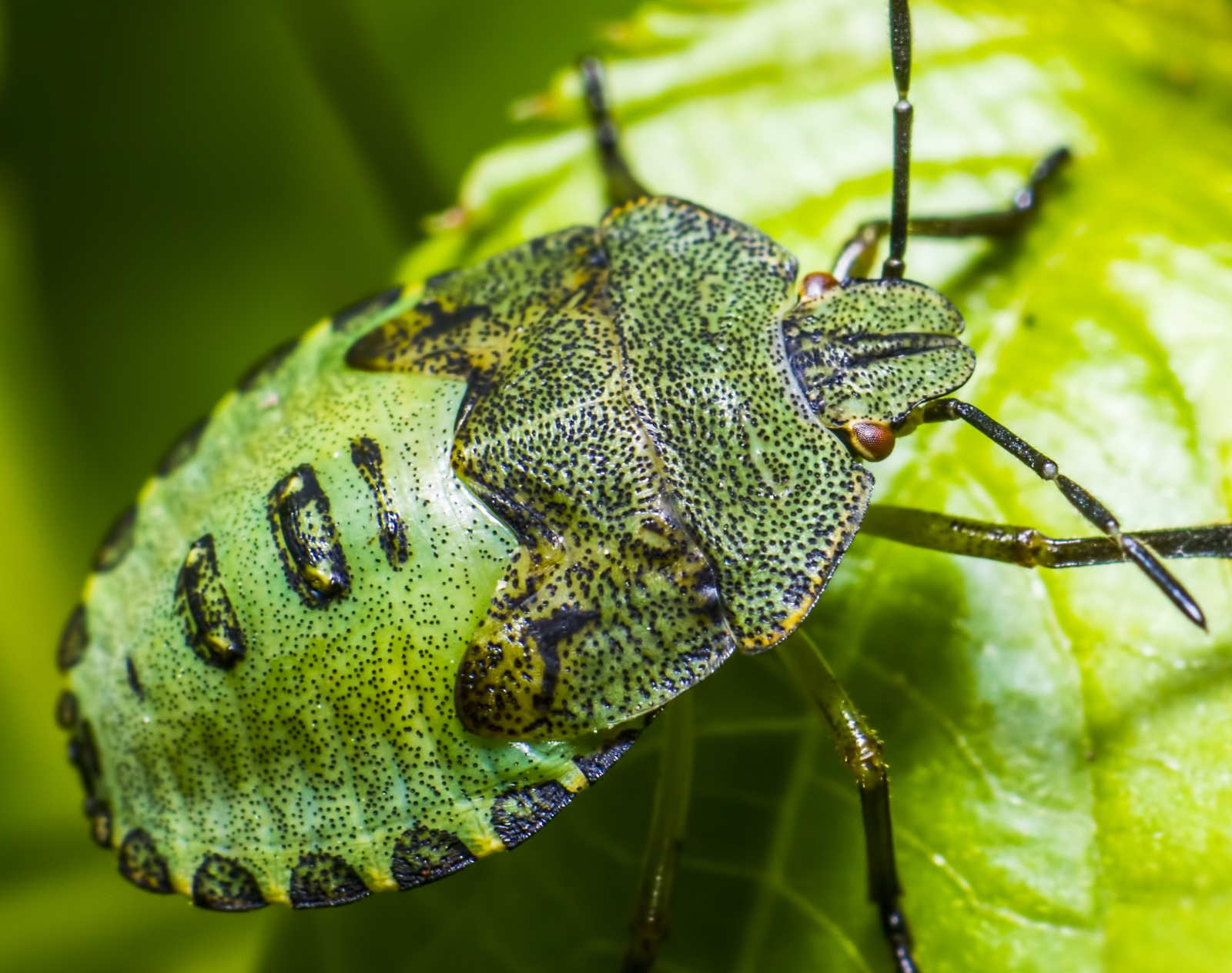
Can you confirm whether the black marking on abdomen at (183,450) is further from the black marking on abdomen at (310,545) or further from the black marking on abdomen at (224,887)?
the black marking on abdomen at (224,887)

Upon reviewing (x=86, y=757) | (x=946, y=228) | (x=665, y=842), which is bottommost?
(x=665, y=842)

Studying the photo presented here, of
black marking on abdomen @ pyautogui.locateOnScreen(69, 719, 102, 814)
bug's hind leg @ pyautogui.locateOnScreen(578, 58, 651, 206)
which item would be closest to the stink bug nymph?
black marking on abdomen @ pyautogui.locateOnScreen(69, 719, 102, 814)

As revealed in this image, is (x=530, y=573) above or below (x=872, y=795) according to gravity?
above

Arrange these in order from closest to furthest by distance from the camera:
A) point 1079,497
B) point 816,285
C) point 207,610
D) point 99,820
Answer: point 1079,497 → point 207,610 → point 816,285 → point 99,820

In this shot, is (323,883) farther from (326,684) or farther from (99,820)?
(99,820)

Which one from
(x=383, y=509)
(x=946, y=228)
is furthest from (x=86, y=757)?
(x=946, y=228)

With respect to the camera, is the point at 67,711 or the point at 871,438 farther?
the point at 67,711

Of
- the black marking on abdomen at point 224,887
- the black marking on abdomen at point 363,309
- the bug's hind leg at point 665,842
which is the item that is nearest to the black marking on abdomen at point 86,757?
the black marking on abdomen at point 224,887
